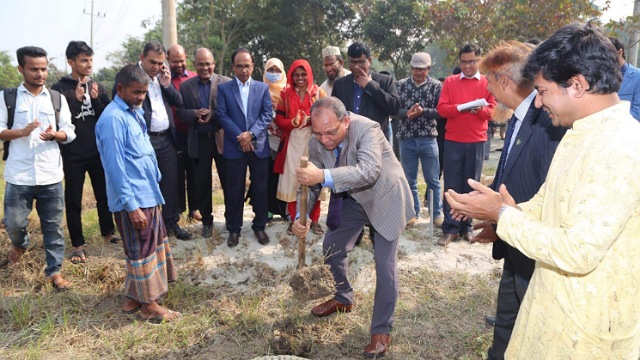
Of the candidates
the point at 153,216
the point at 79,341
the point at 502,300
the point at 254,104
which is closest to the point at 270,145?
the point at 254,104

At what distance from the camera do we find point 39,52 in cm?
383

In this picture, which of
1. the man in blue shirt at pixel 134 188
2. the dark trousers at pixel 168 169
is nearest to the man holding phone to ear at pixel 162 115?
the dark trousers at pixel 168 169

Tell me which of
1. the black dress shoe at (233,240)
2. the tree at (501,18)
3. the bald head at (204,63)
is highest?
the tree at (501,18)

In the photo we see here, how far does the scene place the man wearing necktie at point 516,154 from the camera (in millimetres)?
2377

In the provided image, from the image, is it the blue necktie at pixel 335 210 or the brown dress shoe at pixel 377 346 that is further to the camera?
the blue necktie at pixel 335 210

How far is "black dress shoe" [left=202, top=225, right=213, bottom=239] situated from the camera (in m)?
5.19

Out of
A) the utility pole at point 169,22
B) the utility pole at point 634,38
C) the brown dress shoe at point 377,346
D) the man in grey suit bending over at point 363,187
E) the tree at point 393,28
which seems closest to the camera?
the man in grey suit bending over at point 363,187

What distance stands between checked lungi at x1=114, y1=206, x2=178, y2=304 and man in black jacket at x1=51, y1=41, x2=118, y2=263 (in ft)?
4.21

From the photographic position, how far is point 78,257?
173 inches

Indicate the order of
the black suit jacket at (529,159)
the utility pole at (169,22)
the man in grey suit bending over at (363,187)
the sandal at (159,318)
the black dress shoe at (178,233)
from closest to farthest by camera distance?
the black suit jacket at (529,159)
the man in grey suit bending over at (363,187)
the sandal at (159,318)
the black dress shoe at (178,233)
the utility pole at (169,22)

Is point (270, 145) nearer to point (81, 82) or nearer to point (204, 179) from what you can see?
point (204, 179)

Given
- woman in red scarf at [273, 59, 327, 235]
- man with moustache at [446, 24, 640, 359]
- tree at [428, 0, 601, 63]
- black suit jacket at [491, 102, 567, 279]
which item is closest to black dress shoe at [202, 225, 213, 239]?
woman in red scarf at [273, 59, 327, 235]

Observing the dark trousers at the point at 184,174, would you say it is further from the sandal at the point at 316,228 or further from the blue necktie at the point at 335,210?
the blue necktie at the point at 335,210

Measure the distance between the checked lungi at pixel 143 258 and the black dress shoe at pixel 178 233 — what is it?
1535 mm
